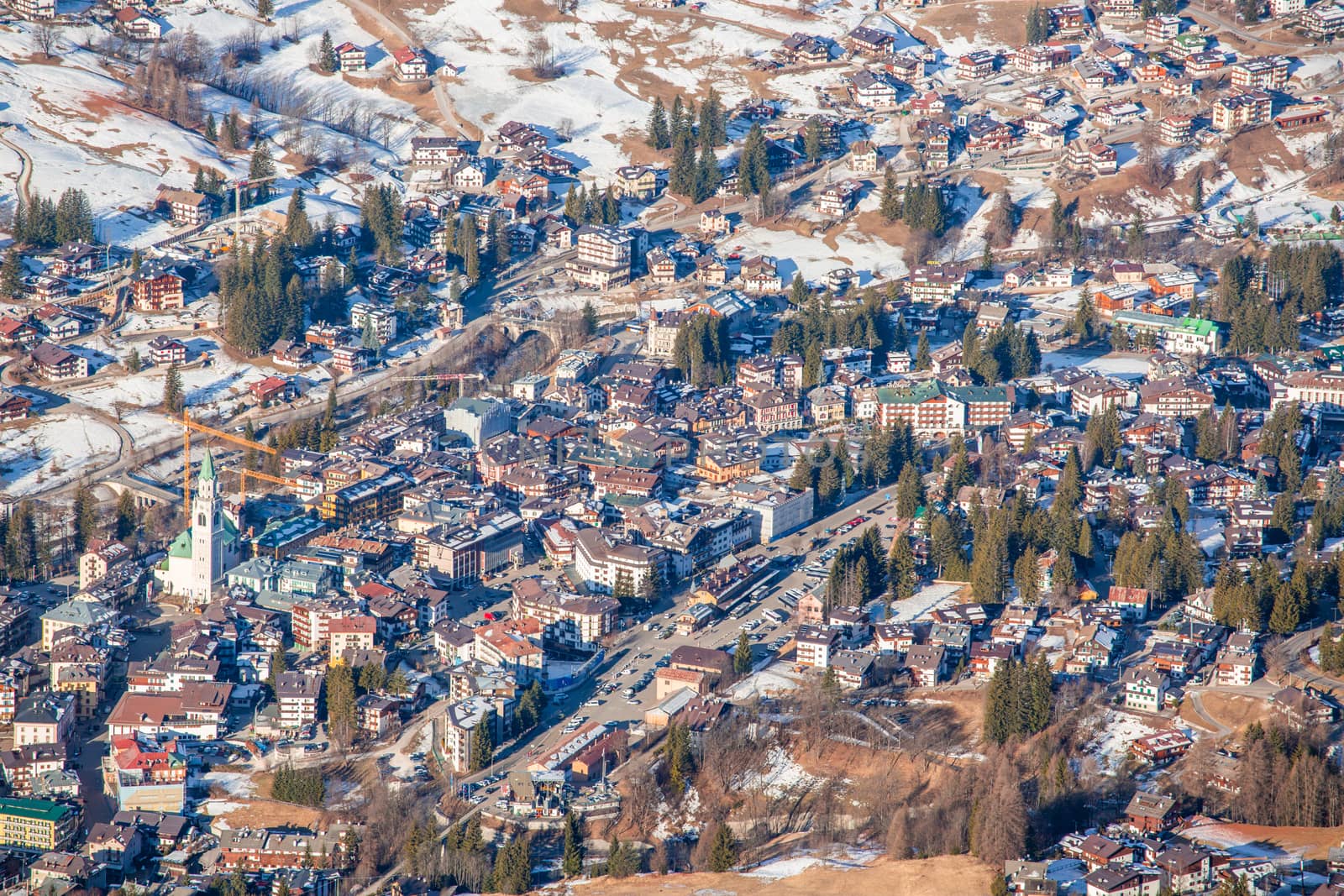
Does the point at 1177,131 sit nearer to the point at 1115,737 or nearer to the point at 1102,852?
the point at 1115,737

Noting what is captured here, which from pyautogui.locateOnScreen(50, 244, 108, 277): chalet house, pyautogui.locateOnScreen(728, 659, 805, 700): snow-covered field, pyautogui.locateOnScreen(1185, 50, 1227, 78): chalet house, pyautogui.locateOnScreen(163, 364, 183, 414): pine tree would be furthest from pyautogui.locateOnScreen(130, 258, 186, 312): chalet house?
pyautogui.locateOnScreen(1185, 50, 1227, 78): chalet house

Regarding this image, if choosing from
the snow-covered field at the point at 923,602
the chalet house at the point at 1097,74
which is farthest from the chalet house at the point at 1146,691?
the chalet house at the point at 1097,74

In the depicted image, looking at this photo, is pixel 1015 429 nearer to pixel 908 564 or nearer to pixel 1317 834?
pixel 908 564

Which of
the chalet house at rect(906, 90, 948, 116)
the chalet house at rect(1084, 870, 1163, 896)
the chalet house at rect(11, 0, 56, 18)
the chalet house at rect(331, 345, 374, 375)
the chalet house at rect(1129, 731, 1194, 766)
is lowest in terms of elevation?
the chalet house at rect(331, 345, 374, 375)

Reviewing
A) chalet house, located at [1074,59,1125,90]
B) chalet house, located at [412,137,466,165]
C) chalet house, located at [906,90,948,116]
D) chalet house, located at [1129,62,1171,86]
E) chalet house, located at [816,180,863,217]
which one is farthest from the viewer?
chalet house, located at [1129,62,1171,86]

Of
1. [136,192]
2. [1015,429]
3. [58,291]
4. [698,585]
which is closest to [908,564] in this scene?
[698,585]

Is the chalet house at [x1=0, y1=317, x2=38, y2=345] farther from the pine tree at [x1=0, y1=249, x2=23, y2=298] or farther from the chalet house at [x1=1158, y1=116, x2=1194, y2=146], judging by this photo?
the chalet house at [x1=1158, y1=116, x2=1194, y2=146]

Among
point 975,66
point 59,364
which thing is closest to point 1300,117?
point 975,66
